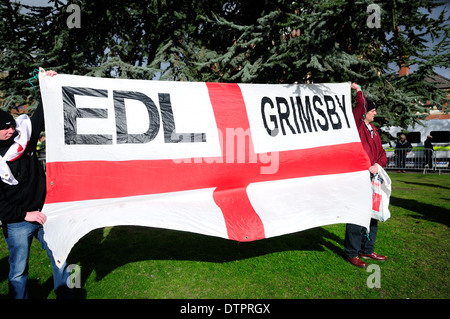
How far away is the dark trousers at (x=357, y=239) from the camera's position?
3.84 m

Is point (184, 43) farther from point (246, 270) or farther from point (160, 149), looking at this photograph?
point (246, 270)

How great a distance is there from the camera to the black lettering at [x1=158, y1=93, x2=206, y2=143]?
3068mm

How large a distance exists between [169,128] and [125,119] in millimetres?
480

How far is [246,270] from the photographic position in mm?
3789

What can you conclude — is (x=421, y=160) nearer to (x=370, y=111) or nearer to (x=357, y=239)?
(x=370, y=111)

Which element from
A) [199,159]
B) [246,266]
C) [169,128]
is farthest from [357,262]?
[169,128]

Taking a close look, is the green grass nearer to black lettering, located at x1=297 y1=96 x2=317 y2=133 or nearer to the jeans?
the jeans

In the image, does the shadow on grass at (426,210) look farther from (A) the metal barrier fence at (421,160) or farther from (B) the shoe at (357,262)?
(A) the metal barrier fence at (421,160)

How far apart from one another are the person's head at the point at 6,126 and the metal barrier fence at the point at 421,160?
16612 millimetres

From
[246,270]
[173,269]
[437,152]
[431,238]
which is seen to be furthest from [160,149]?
[437,152]

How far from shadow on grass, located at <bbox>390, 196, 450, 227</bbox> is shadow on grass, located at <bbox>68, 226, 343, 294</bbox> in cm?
275

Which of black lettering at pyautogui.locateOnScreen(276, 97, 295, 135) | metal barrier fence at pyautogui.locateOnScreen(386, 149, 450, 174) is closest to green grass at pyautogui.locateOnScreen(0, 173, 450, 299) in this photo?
black lettering at pyautogui.locateOnScreen(276, 97, 295, 135)

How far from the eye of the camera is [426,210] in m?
6.77

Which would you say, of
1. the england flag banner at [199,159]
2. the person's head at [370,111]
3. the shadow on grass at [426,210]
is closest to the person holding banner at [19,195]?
the england flag banner at [199,159]
